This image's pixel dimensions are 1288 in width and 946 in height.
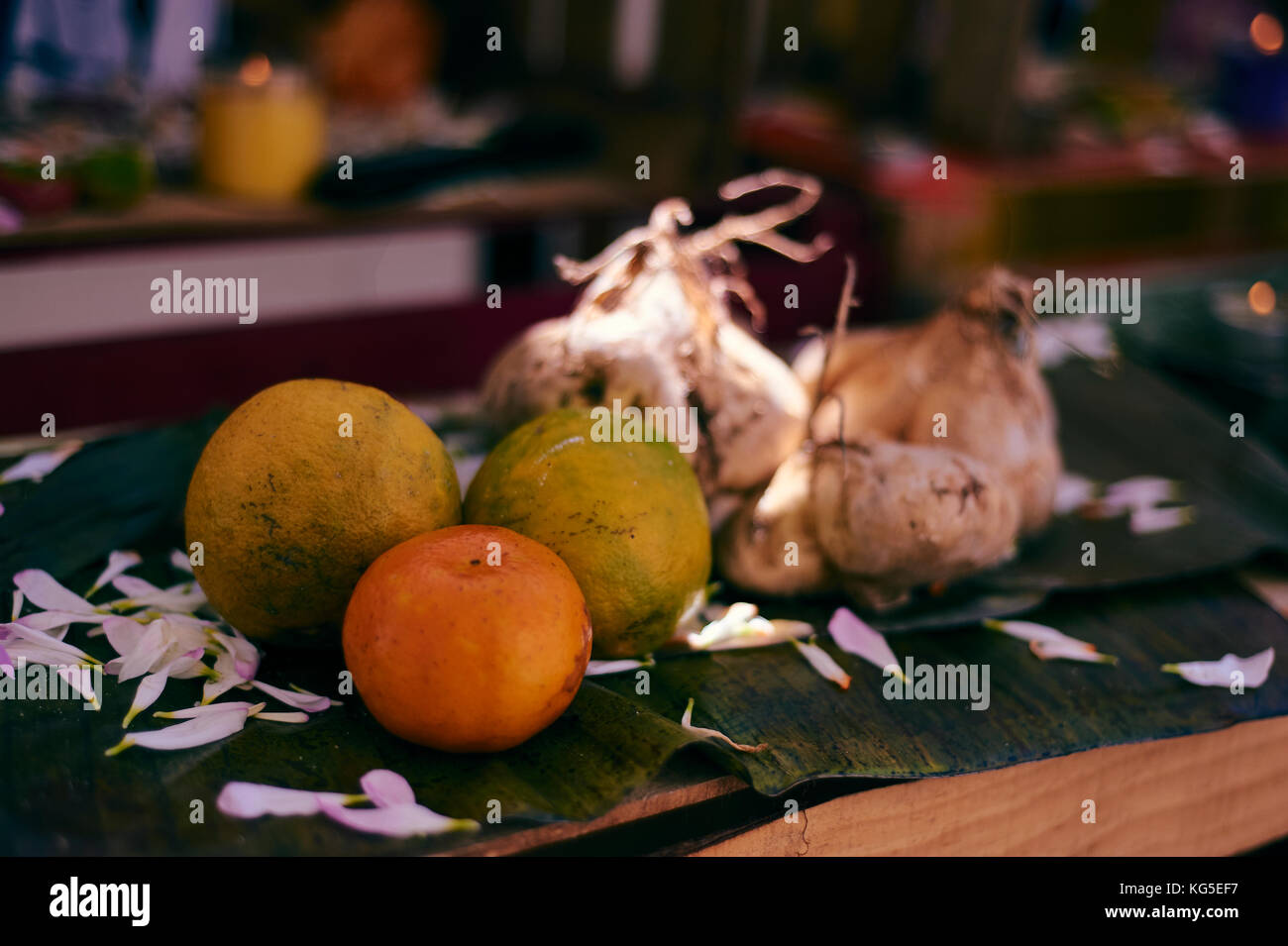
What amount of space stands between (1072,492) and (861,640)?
40 centimetres

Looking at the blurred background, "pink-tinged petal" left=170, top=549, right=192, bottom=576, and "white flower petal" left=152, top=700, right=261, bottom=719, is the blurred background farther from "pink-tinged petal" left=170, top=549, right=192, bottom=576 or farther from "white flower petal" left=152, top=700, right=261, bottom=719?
"white flower petal" left=152, top=700, right=261, bottom=719

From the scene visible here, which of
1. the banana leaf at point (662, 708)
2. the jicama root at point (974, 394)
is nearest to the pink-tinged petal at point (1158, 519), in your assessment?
the banana leaf at point (662, 708)

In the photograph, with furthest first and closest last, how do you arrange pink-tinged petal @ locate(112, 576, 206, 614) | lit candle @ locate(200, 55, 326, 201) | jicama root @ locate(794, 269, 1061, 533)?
lit candle @ locate(200, 55, 326, 201) → jicama root @ locate(794, 269, 1061, 533) → pink-tinged petal @ locate(112, 576, 206, 614)

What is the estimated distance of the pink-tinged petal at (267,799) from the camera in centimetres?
63

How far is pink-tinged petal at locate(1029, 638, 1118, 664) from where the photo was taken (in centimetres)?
88

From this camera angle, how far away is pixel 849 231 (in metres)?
2.28

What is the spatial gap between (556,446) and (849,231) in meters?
1.64

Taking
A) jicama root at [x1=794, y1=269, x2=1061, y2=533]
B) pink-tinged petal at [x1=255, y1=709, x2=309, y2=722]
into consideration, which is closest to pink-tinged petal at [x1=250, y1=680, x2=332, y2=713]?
pink-tinged petal at [x1=255, y1=709, x2=309, y2=722]

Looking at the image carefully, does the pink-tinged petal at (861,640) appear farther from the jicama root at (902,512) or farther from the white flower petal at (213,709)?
the white flower petal at (213,709)

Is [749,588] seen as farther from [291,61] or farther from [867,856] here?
[291,61]

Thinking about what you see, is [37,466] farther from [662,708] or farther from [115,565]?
[662,708]

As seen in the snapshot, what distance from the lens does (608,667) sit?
2.60 ft

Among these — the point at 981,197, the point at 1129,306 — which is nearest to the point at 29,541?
the point at 1129,306

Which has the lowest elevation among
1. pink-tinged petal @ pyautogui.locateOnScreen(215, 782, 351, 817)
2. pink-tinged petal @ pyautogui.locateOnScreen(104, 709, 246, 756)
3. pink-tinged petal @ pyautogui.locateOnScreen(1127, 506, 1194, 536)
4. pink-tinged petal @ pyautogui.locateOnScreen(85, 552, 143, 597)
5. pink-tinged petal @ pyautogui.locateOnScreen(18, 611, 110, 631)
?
pink-tinged petal @ pyautogui.locateOnScreen(215, 782, 351, 817)
